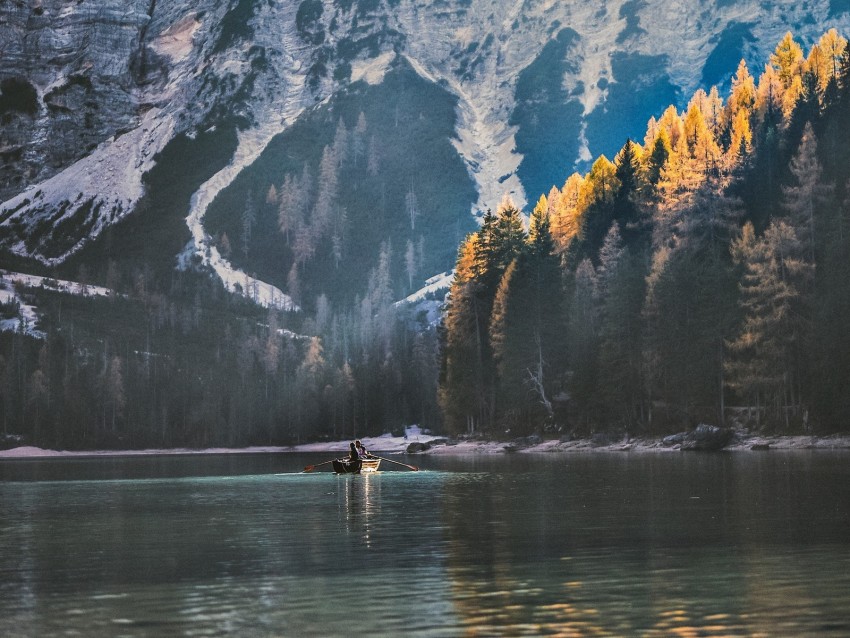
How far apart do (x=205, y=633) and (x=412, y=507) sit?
84.3 feet

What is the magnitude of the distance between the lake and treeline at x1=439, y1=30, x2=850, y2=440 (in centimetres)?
3823

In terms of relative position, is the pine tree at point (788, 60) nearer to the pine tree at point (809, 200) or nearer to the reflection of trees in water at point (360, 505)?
the pine tree at point (809, 200)

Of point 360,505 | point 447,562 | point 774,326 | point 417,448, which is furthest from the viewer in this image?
point 417,448

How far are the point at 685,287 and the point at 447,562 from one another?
7590 cm

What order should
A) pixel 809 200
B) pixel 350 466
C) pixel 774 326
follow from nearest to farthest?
pixel 350 466, pixel 774 326, pixel 809 200

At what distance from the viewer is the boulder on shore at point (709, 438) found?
88312mm

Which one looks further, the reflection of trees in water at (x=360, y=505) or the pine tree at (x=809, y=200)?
the pine tree at (x=809, y=200)

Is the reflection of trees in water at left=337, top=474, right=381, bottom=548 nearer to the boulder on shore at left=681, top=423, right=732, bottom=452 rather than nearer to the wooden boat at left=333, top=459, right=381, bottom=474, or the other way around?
the wooden boat at left=333, top=459, right=381, bottom=474

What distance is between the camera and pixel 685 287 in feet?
323

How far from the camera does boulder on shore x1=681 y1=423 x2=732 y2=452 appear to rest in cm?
8831

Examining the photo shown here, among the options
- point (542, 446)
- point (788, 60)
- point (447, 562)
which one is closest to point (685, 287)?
point (542, 446)

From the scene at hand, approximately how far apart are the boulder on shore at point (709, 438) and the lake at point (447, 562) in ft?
118

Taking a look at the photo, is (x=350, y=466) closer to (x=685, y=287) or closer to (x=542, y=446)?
(x=685, y=287)

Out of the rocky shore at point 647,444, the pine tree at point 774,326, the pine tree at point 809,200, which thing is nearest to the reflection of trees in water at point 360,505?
the rocky shore at point 647,444
